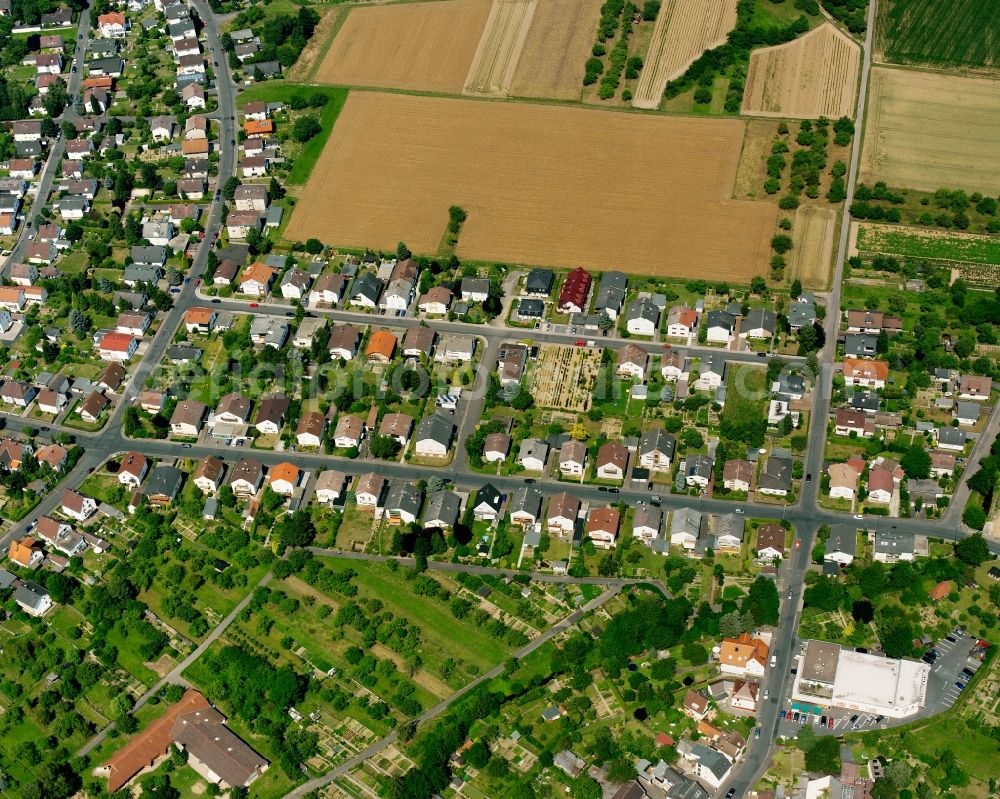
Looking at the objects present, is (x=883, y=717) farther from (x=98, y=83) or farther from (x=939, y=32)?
(x=98, y=83)

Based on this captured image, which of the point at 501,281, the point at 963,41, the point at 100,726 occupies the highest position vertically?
the point at 963,41

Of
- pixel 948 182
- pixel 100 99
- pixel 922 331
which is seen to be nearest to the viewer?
pixel 922 331

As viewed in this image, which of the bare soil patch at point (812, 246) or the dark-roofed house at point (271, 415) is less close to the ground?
the bare soil patch at point (812, 246)

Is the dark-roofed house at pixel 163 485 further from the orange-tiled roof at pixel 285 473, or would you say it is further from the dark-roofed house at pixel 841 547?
the dark-roofed house at pixel 841 547

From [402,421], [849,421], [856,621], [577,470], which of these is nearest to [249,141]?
[402,421]

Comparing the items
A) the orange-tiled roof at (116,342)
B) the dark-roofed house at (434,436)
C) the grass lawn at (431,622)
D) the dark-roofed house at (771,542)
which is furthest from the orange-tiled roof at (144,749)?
the dark-roofed house at (771,542)

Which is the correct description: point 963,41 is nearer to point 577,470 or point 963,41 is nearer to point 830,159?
point 830,159

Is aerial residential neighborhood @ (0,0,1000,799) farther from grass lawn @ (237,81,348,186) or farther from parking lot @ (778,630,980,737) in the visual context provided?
grass lawn @ (237,81,348,186)
